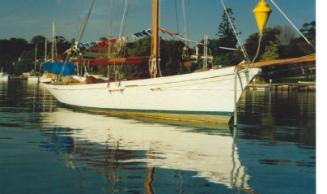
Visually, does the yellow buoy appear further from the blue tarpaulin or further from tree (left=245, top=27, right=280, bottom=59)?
tree (left=245, top=27, right=280, bottom=59)

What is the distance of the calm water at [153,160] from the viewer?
10.1 m

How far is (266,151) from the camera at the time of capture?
15.9 m

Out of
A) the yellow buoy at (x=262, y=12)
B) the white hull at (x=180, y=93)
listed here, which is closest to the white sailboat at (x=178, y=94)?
the white hull at (x=180, y=93)

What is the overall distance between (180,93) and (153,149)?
35.9 ft

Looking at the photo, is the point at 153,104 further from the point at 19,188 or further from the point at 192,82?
the point at 19,188

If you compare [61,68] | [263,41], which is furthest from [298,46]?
[61,68]

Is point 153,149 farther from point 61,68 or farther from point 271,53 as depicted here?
point 271,53

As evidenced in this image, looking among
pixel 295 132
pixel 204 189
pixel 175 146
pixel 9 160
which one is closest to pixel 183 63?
pixel 295 132

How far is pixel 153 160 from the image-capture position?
13.2m

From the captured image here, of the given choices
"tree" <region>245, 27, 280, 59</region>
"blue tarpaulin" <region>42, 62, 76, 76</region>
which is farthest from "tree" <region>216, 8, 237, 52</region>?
"blue tarpaulin" <region>42, 62, 76, 76</region>

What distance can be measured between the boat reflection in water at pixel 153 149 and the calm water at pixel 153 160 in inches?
0.9

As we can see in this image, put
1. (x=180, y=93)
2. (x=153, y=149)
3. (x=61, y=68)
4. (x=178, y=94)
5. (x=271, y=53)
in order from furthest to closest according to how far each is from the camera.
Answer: (x=271, y=53) < (x=61, y=68) < (x=178, y=94) < (x=180, y=93) < (x=153, y=149)

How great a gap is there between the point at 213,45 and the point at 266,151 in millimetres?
100248

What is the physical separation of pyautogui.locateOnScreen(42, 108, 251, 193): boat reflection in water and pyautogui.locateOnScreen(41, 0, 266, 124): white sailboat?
9.10ft
